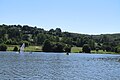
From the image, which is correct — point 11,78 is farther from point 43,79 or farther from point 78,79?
point 78,79

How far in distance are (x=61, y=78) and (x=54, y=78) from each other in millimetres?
1363

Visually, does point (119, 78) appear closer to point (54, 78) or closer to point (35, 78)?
point (54, 78)

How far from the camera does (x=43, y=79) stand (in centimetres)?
5656

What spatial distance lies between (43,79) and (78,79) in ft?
21.9

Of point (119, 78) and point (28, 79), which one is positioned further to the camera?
point (119, 78)

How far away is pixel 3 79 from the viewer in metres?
54.3

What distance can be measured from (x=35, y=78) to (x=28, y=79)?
7.91ft

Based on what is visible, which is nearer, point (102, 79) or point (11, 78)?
point (11, 78)

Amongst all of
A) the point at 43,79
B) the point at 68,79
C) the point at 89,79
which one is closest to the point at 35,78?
the point at 43,79

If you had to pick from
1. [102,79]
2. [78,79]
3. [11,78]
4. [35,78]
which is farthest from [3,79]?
[102,79]

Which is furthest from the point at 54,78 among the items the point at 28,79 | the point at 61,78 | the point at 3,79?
the point at 3,79

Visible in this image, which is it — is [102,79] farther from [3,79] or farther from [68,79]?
[3,79]

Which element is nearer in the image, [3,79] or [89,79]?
[3,79]

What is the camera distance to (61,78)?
194 ft
